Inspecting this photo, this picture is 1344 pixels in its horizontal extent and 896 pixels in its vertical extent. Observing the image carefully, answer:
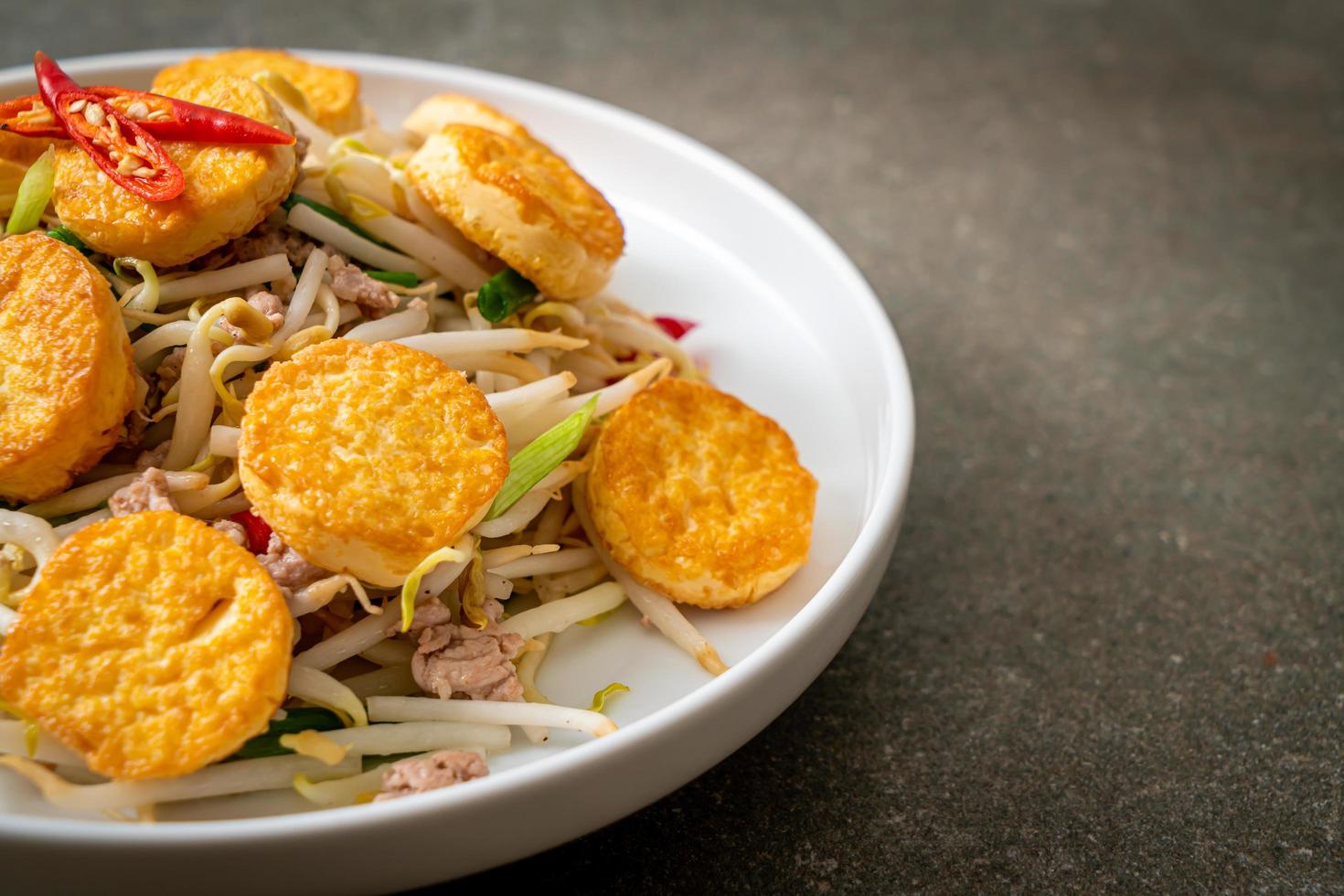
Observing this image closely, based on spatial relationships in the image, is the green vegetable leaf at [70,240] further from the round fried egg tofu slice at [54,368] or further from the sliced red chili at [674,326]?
the sliced red chili at [674,326]

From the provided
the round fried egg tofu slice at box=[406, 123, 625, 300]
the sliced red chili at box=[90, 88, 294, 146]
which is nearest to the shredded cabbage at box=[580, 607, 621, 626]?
the round fried egg tofu slice at box=[406, 123, 625, 300]

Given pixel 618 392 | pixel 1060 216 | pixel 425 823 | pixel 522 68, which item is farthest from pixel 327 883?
pixel 522 68

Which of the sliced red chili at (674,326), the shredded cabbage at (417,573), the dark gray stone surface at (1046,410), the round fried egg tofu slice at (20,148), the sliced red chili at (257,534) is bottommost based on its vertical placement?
the dark gray stone surface at (1046,410)

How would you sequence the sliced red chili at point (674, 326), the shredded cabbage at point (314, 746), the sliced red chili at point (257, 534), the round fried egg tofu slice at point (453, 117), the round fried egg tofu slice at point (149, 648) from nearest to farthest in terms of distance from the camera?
the round fried egg tofu slice at point (149, 648), the shredded cabbage at point (314, 746), the sliced red chili at point (257, 534), the round fried egg tofu slice at point (453, 117), the sliced red chili at point (674, 326)

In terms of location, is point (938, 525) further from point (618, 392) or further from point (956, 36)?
point (956, 36)

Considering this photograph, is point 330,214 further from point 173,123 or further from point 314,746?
point 314,746

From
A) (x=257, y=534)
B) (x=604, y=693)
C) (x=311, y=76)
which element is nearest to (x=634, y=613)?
(x=604, y=693)

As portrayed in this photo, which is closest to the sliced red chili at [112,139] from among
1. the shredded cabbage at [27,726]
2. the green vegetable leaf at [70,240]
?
the green vegetable leaf at [70,240]
